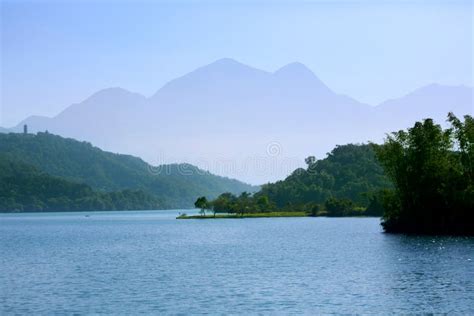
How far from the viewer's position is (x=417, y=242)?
84.8 m

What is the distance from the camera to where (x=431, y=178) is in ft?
319

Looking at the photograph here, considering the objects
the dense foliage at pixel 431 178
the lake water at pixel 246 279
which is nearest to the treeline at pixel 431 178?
the dense foliage at pixel 431 178

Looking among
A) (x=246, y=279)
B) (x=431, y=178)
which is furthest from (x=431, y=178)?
(x=246, y=279)

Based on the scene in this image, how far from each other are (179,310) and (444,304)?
51.8ft

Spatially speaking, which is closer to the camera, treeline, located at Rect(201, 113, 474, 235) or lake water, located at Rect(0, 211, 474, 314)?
lake water, located at Rect(0, 211, 474, 314)

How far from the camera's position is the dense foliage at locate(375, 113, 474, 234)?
3738 inches

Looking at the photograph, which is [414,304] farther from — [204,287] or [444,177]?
[444,177]

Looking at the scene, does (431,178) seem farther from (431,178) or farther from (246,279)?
(246,279)

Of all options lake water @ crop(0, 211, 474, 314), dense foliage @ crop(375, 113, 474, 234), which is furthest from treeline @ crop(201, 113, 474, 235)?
lake water @ crop(0, 211, 474, 314)

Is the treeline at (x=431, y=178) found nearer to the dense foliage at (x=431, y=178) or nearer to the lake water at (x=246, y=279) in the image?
the dense foliage at (x=431, y=178)

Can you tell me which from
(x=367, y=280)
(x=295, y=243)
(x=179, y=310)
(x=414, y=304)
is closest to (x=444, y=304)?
(x=414, y=304)

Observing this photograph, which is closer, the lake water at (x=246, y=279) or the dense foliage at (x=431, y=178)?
the lake water at (x=246, y=279)

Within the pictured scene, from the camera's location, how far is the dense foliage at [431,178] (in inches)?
3738

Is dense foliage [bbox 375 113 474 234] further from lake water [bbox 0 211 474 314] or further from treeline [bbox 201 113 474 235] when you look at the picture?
lake water [bbox 0 211 474 314]
